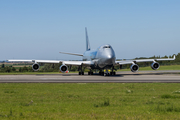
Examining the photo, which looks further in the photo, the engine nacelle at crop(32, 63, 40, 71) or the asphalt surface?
the engine nacelle at crop(32, 63, 40, 71)

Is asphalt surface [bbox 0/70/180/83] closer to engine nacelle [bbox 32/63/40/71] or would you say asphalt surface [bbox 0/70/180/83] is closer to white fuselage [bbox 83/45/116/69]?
white fuselage [bbox 83/45/116/69]

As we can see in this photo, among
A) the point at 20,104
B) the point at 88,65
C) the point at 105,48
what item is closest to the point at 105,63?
the point at 105,48

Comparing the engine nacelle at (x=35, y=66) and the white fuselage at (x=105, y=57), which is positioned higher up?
the white fuselage at (x=105, y=57)

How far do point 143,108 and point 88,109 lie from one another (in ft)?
8.94

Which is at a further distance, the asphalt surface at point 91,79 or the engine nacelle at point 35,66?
the engine nacelle at point 35,66

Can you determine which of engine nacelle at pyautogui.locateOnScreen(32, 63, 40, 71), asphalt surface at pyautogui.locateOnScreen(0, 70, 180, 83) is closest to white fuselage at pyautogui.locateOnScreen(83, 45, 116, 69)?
asphalt surface at pyautogui.locateOnScreen(0, 70, 180, 83)

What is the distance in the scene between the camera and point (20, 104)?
1326cm

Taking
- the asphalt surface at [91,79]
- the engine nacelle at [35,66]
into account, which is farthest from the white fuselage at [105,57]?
the engine nacelle at [35,66]

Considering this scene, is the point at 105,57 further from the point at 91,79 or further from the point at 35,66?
the point at 35,66

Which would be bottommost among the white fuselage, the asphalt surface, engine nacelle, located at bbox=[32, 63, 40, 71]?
the asphalt surface

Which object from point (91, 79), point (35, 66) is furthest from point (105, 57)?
point (35, 66)

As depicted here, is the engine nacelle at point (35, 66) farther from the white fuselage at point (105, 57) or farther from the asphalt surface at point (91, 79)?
the white fuselage at point (105, 57)

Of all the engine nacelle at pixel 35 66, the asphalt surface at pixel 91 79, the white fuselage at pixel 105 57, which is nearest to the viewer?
the asphalt surface at pixel 91 79

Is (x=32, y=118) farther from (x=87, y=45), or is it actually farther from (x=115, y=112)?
(x=87, y=45)
